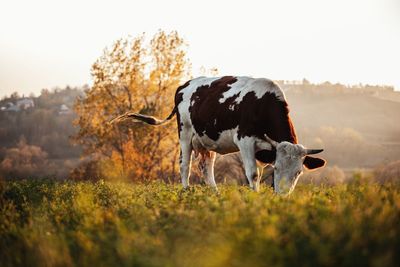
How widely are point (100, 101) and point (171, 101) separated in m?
5.28

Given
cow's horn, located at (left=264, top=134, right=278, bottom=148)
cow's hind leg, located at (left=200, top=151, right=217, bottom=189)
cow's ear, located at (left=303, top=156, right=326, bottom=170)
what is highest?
cow's horn, located at (left=264, top=134, right=278, bottom=148)

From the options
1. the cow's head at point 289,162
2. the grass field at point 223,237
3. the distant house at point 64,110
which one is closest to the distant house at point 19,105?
the distant house at point 64,110

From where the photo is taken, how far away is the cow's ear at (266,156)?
28.6 feet

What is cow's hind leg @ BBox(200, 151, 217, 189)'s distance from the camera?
12266 mm

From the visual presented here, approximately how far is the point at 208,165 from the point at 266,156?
377 centimetres

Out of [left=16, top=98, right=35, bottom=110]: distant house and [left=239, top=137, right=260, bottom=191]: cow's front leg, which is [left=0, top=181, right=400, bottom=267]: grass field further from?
[left=16, top=98, right=35, bottom=110]: distant house

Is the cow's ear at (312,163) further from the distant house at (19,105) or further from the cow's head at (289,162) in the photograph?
the distant house at (19,105)

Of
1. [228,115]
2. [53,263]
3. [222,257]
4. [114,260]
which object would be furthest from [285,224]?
[228,115]

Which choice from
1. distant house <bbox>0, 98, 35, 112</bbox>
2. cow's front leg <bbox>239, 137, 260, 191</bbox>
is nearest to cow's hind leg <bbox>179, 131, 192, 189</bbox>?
cow's front leg <bbox>239, 137, 260, 191</bbox>

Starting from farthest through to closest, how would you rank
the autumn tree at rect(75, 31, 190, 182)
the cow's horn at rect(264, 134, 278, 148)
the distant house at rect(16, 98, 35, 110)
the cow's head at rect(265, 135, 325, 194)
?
the distant house at rect(16, 98, 35, 110) → the autumn tree at rect(75, 31, 190, 182) → the cow's horn at rect(264, 134, 278, 148) → the cow's head at rect(265, 135, 325, 194)

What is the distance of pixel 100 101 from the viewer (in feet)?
116

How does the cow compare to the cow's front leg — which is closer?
the cow

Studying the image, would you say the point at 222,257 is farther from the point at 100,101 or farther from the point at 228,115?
the point at 100,101

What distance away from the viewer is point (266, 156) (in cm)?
Result: 880
